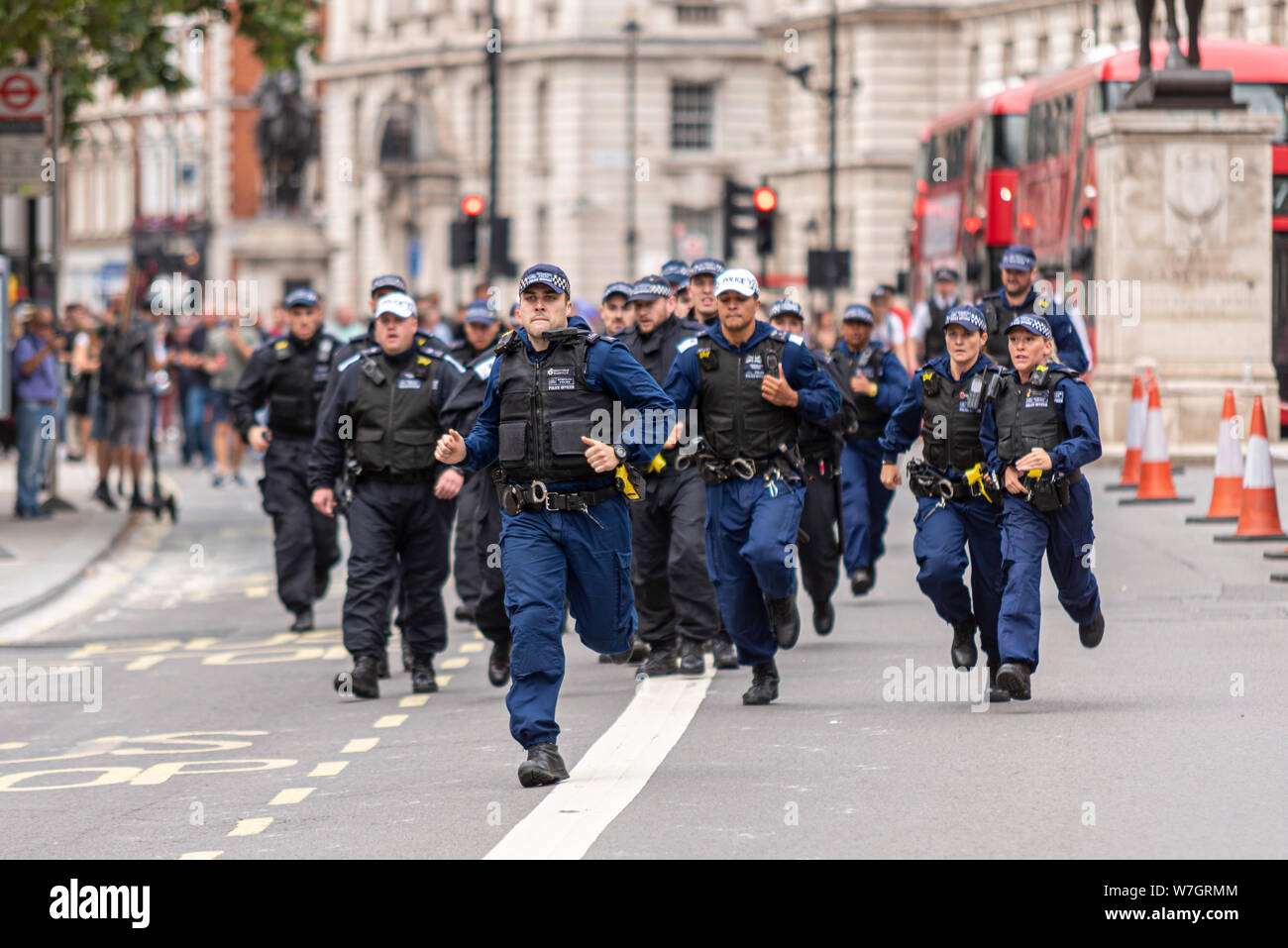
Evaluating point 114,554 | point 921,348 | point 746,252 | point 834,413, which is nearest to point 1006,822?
point 834,413

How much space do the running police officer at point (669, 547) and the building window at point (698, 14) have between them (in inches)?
2493

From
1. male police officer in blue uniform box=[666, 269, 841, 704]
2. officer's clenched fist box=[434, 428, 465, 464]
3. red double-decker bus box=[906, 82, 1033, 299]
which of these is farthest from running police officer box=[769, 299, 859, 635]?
red double-decker bus box=[906, 82, 1033, 299]

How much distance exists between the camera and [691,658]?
478 inches

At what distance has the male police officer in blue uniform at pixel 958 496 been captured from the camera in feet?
35.9

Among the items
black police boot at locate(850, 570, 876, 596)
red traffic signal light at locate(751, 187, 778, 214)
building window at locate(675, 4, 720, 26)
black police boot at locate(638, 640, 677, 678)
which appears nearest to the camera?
black police boot at locate(638, 640, 677, 678)

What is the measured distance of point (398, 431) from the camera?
12.0m

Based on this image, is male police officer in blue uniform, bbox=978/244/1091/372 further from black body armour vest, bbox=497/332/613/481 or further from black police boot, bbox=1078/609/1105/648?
black body armour vest, bbox=497/332/613/481

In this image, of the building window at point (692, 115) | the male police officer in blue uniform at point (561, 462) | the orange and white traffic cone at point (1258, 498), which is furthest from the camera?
the building window at point (692, 115)

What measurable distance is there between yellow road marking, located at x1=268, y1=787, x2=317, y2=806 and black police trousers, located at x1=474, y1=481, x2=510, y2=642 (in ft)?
6.08

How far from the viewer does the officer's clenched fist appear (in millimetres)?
9438

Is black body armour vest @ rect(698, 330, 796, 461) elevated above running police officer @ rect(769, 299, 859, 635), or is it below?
above

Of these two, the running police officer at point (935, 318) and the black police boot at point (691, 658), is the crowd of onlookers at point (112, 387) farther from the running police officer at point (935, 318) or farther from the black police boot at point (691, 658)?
the black police boot at point (691, 658)

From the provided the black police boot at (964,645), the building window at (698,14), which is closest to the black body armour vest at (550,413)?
the black police boot at (964,645)

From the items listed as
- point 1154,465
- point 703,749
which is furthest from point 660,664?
point 1154,465
